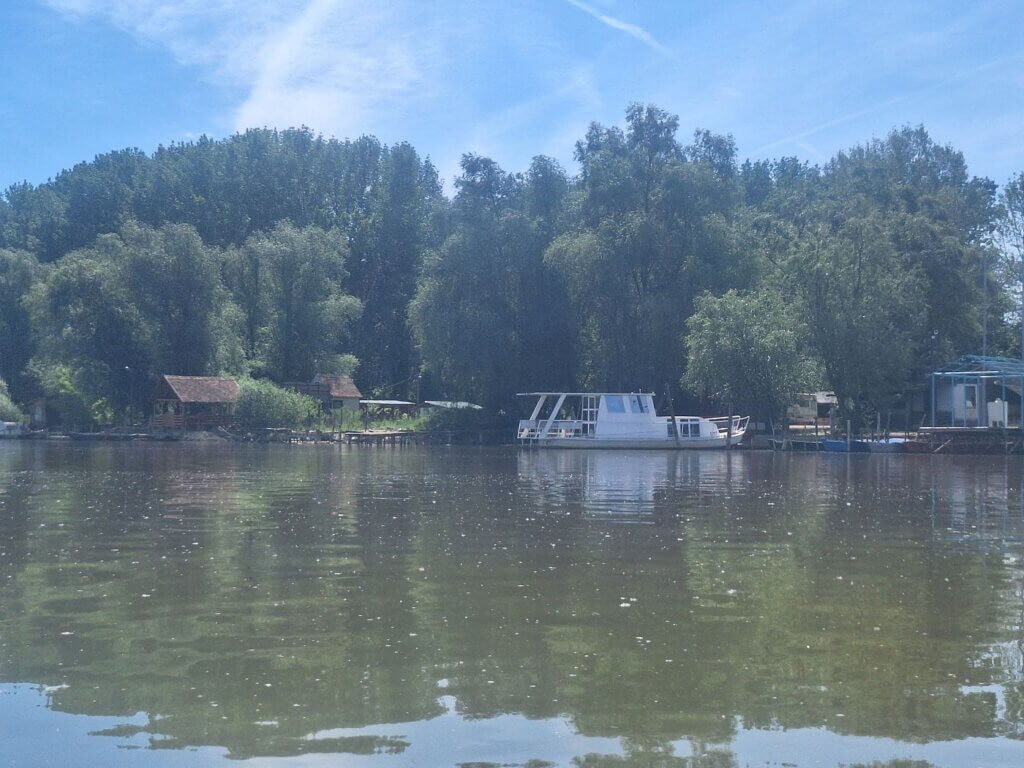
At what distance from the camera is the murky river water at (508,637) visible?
8047mm

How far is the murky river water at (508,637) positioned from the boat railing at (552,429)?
136 feet

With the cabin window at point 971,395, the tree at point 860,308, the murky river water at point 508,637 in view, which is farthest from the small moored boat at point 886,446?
the murky river water at point 508,637

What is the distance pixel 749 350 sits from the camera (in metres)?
61.8

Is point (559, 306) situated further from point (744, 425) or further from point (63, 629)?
point (63, 629)

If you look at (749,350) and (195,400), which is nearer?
(749,350)

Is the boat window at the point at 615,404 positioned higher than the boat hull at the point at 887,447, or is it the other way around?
the boat window at the point at 615,404

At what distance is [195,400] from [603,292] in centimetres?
2833

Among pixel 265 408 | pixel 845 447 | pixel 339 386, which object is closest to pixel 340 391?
pixel 339 386

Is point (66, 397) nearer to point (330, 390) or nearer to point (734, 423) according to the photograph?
point (330, 390)

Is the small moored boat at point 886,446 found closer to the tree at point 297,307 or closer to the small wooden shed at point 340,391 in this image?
the small wooden shed at point 340,391

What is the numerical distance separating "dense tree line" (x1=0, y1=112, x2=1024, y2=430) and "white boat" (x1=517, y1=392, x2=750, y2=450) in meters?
2.43

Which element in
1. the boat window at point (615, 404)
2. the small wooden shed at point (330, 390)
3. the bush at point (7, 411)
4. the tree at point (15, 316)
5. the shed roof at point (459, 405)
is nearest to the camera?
the boat window at point (615, 404)

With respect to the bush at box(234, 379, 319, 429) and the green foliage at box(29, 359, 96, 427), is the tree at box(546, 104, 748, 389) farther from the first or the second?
the green foliage at box(29, 359, 96, 427)

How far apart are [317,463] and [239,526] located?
25057mm
